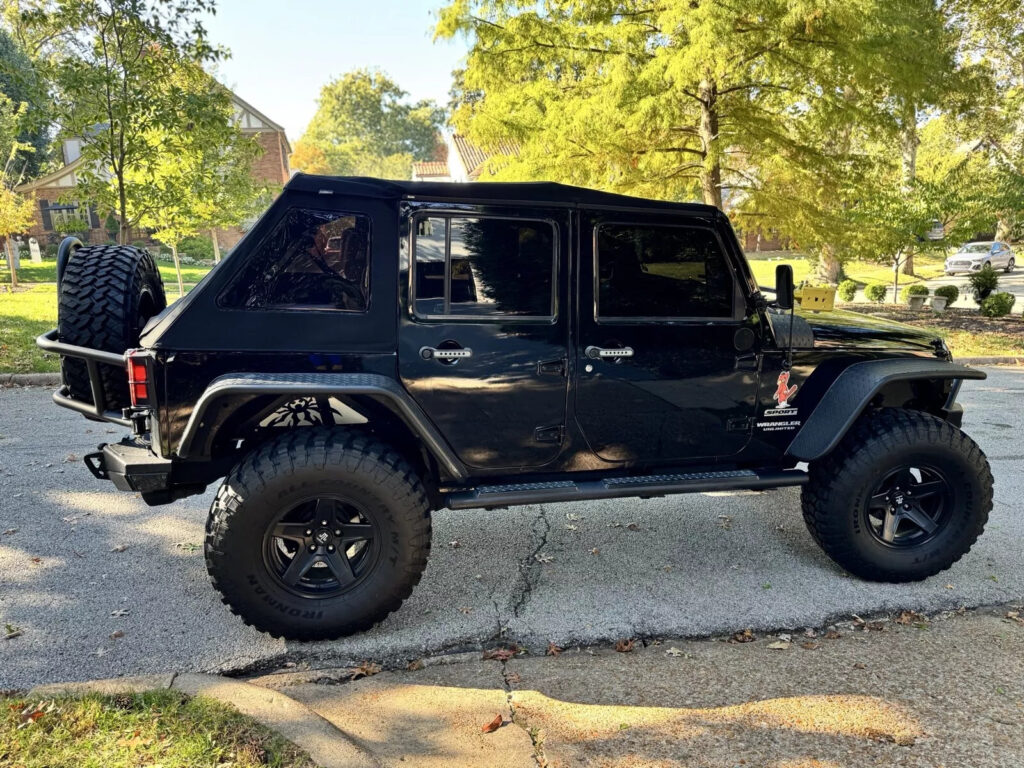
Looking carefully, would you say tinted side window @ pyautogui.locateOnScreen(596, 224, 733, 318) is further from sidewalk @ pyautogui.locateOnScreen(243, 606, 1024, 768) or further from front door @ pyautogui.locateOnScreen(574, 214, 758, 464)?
sidewalk @ pyautogui.locateOnScreen(243, 606, 1024, 768)

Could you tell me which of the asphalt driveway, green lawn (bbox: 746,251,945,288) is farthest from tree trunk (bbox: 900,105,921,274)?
the asphalt driveway

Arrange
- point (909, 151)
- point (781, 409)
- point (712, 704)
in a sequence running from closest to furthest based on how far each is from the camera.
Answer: point (712, 704)
point (781, 409)
point (909, 151)

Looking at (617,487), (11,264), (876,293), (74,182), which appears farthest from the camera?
(74,182)

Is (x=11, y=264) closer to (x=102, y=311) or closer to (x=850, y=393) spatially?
(x=102, y=311)

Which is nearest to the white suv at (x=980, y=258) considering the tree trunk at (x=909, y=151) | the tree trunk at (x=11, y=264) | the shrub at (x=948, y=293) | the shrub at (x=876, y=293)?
the tree trunk at (x=909, y=151)

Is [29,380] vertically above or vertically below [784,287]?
below

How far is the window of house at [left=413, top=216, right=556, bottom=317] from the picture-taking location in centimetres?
311

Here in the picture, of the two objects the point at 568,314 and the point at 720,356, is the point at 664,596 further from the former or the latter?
the point at 568,314

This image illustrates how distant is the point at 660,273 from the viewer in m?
3.42

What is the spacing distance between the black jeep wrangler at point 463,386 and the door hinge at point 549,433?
10 millimetres

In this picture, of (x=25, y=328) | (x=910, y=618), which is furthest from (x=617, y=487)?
(x=25, y=328)

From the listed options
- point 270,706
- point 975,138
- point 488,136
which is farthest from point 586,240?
point 975,138

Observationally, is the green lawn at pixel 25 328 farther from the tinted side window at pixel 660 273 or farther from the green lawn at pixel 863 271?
the green lawn at pixel 863 271

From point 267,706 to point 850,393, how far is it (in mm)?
3038
